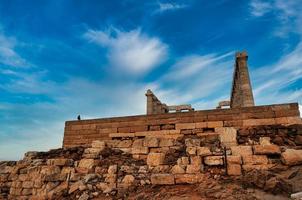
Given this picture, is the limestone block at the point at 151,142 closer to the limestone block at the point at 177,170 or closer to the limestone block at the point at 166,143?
the limestone block at the point at 166,143

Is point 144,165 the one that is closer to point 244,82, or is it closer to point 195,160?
point 195,160

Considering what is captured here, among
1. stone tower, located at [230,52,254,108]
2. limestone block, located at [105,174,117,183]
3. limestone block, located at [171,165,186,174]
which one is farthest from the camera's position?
stone tower, located at [230,52,254,108]

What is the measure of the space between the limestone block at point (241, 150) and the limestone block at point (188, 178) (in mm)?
915

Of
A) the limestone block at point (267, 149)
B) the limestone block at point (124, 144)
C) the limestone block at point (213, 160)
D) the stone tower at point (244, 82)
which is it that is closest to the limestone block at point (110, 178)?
the limestone block at point (124, 144)

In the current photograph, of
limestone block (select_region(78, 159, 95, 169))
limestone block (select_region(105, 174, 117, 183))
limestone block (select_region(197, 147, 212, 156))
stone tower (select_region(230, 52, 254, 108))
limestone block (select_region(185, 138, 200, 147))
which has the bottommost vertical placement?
limestone block (select_region(105, 174, 117, 183))

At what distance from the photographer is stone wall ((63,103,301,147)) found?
7043 mm

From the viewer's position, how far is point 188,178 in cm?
538

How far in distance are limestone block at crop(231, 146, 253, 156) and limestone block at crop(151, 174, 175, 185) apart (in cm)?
151

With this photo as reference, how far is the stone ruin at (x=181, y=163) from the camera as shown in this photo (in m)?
4.99

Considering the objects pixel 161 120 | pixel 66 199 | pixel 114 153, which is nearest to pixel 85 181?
pixel 66 199

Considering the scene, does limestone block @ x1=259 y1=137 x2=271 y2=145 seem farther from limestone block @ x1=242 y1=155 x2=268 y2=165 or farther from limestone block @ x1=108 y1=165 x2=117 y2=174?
limestone block @ x1=108 y1=165 x2=117 y2=174


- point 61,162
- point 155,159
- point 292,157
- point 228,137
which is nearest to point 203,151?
point 228,137

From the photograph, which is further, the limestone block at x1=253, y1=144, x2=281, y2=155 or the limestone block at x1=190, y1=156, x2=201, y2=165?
the limestone block at x1=190, y1=156, x2=201, y2=165

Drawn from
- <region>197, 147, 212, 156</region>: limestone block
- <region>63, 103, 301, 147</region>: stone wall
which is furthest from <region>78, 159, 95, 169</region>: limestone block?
<region>197, 147, 212, 156</region>: limestone block
